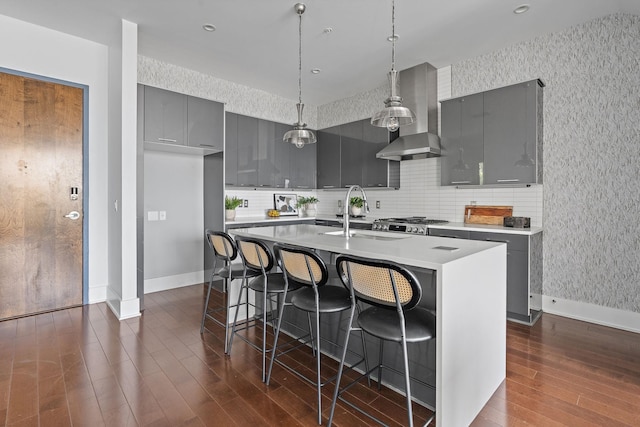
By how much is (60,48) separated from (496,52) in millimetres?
4780

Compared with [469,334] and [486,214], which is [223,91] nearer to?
[486,214]

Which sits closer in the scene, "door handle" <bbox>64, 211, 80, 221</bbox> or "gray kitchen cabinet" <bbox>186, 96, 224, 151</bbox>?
"door handle" <bbox>64, 211, 80, 221</bbox>

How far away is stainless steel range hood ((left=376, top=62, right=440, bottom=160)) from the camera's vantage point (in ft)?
13.5

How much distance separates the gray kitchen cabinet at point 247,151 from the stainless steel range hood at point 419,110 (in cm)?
184

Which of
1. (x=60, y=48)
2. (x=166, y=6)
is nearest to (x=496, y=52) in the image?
(x=166, y=6)

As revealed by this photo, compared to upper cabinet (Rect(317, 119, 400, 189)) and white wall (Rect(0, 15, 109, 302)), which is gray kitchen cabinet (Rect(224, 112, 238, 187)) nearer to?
white wall (Rect(0, 15, 109, 302))

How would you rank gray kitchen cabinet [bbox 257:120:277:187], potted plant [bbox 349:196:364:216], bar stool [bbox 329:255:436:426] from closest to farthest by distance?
bar stool [bbox 329:255:436:426] < gray kitchen cabinet [bbox 257:120:277:187] < potted plant [bbox 349:196:364:216]

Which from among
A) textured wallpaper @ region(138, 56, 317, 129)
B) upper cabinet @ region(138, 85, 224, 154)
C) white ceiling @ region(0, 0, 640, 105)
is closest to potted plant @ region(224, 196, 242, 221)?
upper cabinet @ region(138, 85, 224, 154)

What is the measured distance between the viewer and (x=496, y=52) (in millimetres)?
3848

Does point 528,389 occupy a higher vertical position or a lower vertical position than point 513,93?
lower

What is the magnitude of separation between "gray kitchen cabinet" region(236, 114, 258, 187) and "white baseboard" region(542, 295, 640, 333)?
3888 millimetres

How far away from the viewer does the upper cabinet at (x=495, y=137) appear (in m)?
3.38

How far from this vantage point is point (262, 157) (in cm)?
497

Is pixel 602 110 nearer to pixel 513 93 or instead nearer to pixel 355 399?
pixel 513 93
